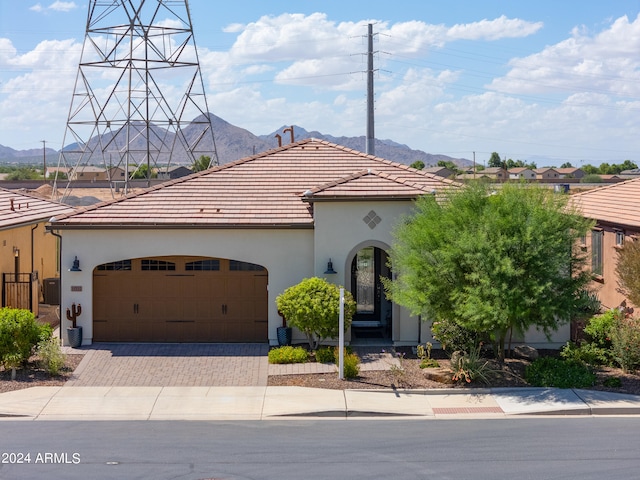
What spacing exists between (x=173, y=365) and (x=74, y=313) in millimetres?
3379

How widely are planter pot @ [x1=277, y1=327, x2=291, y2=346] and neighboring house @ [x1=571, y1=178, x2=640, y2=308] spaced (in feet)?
30.4

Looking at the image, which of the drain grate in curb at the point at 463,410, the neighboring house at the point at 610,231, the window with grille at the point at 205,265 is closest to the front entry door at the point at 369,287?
the window with grille at the point at 205,265

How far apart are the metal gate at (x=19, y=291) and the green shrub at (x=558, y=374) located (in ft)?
46.8

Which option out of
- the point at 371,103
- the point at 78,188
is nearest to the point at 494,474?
the point at 371,103

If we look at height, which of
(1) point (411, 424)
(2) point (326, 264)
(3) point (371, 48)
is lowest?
(1) point (411, 424)

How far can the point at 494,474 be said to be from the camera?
11.5 m

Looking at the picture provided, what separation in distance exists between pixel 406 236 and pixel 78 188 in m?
65.8

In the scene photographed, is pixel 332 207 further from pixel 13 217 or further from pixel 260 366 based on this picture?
pixel 13 217

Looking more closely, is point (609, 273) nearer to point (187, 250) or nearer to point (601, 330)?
point (601, 330)

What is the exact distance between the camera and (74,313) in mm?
20062

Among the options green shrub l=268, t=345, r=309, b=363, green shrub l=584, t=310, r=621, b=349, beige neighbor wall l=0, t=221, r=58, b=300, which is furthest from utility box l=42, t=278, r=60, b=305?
green shrub l=584, t=310, r=621, b=349

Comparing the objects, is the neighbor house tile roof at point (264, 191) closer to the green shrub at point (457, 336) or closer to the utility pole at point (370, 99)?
the green shrub at point (457, 336)

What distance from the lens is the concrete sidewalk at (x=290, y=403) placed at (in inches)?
586

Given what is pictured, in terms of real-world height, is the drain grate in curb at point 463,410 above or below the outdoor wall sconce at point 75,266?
below
